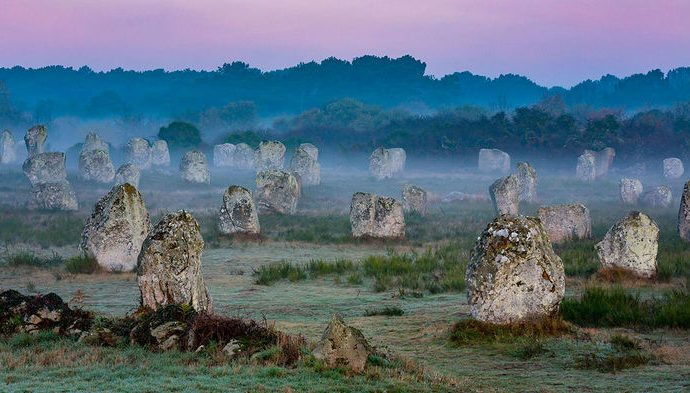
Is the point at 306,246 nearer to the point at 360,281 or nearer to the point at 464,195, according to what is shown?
the point at 360,281

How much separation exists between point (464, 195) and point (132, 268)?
1494 inches

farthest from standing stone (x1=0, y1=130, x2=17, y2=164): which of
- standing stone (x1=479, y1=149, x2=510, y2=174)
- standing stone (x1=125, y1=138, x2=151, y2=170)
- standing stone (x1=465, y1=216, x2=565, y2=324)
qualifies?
standing stone (x1=465, y1=216, x2=565, y2=324)

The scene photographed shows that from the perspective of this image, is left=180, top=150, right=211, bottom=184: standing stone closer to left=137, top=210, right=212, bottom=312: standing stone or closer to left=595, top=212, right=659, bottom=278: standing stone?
left=595, top=212, right=659, bottom=278: standing stone

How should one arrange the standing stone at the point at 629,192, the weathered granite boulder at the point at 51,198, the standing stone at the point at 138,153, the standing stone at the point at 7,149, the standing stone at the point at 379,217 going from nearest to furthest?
the standing stone at the point at 379,217, the weathered granite boulder at the point at 51,198, the standing stone at the point at 629,192, the standing stone at the point at 138,153, the standing stone at the point at 7,149

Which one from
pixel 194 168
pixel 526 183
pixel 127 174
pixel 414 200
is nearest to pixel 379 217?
pixel 414 200

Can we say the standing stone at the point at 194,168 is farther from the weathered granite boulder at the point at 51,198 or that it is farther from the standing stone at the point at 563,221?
the standing stone at the point at 563,221

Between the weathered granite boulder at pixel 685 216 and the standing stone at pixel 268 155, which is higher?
the standing stone at pixel 268 155

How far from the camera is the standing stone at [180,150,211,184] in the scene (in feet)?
216

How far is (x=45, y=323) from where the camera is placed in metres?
14.1

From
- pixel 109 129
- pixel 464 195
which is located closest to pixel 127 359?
pixel 464 195

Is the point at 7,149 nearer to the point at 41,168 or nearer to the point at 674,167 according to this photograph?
the point at 41,168

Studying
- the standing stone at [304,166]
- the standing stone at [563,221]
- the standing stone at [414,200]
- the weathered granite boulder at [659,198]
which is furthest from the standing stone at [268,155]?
the standing stone at [563,221]

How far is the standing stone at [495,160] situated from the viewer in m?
79.6

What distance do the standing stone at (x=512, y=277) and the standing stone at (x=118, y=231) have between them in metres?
13.0
